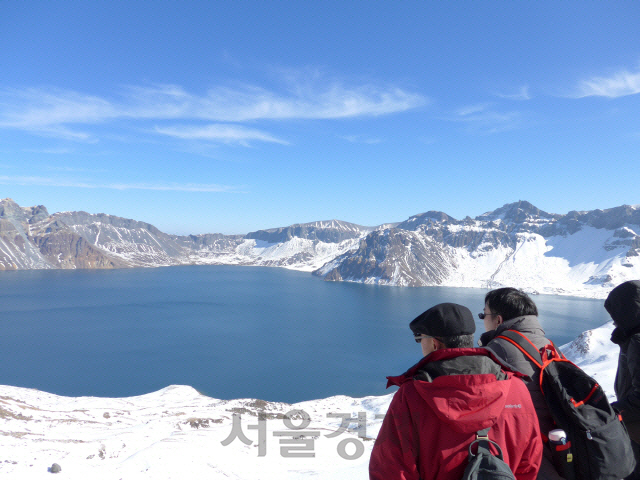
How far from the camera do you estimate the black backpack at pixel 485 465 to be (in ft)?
7.68

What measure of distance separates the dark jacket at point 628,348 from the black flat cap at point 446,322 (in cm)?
265

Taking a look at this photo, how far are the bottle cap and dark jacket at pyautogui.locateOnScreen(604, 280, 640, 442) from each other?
1.47 m

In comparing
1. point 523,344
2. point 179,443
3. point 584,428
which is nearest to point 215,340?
point 179,443

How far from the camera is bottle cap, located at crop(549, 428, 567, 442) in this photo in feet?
10.1

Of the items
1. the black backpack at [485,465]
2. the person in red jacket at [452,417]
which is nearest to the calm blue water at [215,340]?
the person in red jacket at [452,417]

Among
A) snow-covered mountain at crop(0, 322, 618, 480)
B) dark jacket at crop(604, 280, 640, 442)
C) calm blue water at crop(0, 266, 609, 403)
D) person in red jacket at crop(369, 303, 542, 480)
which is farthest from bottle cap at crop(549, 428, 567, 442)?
calm blue water at crop(0, 266, 609, 403)

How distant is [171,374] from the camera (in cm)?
5444

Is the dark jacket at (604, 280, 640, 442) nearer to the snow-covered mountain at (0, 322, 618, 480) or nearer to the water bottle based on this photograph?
the water bottle

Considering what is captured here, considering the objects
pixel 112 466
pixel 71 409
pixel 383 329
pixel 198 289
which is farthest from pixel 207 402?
pixel 198 289

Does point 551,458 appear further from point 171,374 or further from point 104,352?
point 104,352

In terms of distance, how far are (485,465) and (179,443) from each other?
1721 centimetres

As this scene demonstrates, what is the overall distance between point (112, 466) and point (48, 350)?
222 ft

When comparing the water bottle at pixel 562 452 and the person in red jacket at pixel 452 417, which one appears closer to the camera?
the person in red jacket at pixel 452 417

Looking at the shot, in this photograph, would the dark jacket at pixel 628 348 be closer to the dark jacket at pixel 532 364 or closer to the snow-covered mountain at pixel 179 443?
the dark jacket at pixel 532 364
